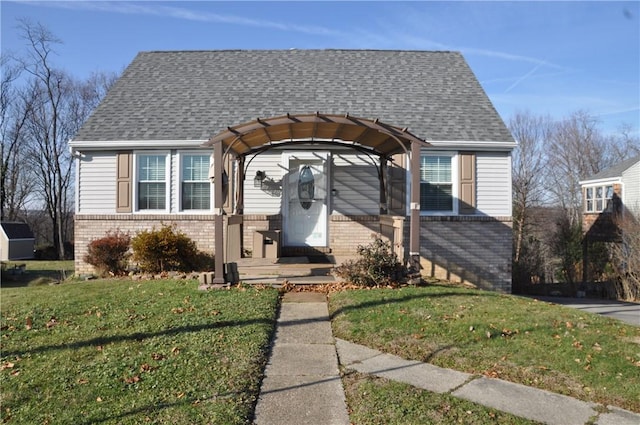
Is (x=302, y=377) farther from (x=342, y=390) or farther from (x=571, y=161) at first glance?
(x=571, y=161)

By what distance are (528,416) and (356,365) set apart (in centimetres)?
177

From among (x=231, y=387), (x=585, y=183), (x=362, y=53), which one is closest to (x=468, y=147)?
(x=362, y=53)

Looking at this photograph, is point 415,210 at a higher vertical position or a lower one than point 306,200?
lower

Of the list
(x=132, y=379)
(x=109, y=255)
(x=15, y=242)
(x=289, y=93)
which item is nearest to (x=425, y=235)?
(x=289, y=93)

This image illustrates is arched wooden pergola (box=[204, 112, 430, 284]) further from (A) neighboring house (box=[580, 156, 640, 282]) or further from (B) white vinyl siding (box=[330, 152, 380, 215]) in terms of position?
(A) neighboring house (box=[580, 156, 640, 282])

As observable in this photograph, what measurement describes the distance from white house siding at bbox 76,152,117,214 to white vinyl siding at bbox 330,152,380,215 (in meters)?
5.66

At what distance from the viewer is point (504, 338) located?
6.08 metres

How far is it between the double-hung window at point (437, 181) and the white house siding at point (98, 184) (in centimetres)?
798

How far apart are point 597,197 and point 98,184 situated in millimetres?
22631

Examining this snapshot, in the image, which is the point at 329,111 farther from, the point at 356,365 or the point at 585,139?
the point at 585,139

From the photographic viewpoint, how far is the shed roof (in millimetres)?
20281

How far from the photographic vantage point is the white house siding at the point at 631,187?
845 inches

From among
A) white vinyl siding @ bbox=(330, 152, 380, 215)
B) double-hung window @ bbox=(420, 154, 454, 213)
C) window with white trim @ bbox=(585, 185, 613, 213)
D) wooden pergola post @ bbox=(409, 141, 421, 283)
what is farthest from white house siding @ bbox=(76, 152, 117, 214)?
window with white trim @ bbox=(585, 185, 613, 213)

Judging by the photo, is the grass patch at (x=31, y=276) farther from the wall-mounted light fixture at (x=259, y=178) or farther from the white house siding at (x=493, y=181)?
the white house siding at (x=493, y=181)
